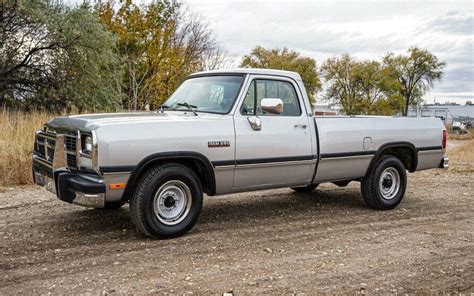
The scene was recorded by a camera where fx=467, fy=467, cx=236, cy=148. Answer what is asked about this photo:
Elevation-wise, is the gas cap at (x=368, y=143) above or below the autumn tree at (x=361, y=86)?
below

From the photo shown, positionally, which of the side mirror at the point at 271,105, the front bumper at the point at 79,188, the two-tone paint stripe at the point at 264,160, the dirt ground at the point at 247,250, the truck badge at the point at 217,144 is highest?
the side mirror at the point at 271,105

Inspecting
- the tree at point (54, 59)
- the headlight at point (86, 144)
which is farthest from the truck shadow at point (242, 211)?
the tree at point (54, 59)

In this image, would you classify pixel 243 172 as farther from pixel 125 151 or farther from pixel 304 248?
pixel 125 151

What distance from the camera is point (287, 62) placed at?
63656 millimetres

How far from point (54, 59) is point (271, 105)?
1594cm

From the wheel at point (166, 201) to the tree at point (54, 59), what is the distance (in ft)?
47.2

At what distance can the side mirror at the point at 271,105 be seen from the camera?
5691mm

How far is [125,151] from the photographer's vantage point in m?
4.79

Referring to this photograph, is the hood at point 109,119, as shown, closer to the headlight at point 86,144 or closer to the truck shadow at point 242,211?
the headlight at point 86,144

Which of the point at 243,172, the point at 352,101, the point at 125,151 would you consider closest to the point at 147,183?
the point at 125,151

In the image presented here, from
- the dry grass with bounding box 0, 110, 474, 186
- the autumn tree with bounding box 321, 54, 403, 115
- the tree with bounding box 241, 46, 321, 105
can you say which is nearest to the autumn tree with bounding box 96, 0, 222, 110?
the dry grass with bounding box 0, 110, 474, 186

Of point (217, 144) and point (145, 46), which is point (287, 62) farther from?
point (217, 144)

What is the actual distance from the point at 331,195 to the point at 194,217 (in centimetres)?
369

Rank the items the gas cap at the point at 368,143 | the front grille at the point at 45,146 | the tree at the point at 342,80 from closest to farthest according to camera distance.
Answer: the front grille at the point at 45,146, the gas cap at the point at 368,143, the tree at the point at 342,80
